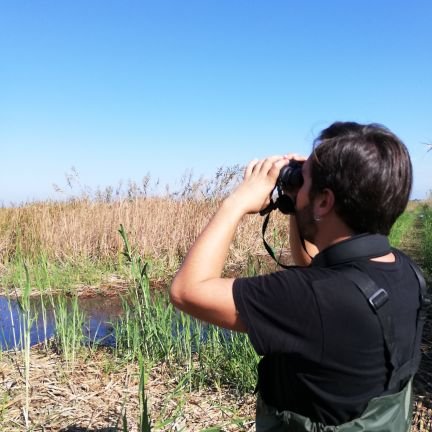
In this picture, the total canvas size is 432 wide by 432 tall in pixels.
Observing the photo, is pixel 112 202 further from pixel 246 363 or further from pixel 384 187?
pixel 384 187

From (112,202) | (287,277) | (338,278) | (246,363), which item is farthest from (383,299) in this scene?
(112,202)

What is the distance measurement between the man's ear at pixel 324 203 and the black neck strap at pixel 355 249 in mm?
83

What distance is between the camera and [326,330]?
960 millimetres

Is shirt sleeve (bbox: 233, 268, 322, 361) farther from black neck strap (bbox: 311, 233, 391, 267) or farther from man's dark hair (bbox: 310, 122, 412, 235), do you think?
man's dark hair (bbox: 310, 122, 412, 235)

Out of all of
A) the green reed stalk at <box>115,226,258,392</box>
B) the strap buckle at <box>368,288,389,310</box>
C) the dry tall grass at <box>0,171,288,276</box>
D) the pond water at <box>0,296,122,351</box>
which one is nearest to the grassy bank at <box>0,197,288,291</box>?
the dry tall grass at <box>0,171,288,276</box>

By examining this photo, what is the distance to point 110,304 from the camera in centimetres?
629

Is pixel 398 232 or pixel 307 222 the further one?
pixel 398 232

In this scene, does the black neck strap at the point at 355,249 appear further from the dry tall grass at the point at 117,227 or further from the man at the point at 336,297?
the dry tall grass at the point at 117,227

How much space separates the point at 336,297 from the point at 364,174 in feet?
0.93

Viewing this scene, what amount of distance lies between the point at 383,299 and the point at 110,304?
5.74 meters

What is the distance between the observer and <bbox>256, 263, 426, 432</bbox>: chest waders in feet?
3.16

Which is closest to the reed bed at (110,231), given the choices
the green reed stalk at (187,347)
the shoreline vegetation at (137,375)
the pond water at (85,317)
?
the pond water at (85,317)

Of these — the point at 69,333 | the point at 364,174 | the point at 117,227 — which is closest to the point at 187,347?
the point at 69,333

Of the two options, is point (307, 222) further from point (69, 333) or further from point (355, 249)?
point (69, 333)
